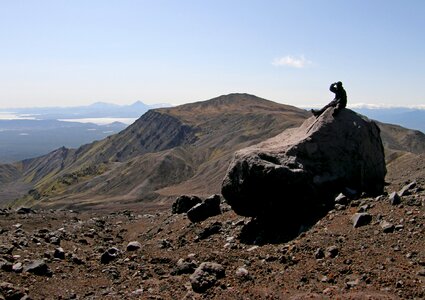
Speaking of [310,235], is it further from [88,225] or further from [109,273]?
[88,225]

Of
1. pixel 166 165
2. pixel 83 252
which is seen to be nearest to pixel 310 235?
pixel 83 252

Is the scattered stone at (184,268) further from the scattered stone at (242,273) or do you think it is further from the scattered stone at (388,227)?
the scattered stone at (388,227)

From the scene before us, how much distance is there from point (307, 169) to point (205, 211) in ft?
26.3

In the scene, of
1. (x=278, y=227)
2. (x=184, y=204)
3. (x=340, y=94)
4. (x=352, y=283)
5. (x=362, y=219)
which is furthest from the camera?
(x=184, y=204)

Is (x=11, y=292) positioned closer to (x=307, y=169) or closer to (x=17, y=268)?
(x=17, y=268)

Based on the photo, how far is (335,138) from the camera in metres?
23.4

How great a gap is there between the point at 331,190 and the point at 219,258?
743 cm

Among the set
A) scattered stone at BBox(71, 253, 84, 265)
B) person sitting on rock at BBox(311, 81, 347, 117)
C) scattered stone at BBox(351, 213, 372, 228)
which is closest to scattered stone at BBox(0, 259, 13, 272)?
scattered stone at BBox(71, 253, 84, 265)

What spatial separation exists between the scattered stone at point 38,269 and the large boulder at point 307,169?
29.0 feet

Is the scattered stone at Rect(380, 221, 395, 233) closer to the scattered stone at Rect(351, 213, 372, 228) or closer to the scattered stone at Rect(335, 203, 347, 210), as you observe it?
the scattered stone at Rect(351, 213, 372, 228)

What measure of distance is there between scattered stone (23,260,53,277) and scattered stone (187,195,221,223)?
1046 cm

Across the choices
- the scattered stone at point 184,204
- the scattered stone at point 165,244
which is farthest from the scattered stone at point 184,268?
the scattered stone at point 184,204

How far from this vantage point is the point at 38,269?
17578mm

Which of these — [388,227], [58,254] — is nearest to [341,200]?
[388,227]
